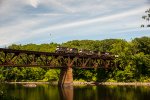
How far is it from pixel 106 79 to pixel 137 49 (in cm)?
1662

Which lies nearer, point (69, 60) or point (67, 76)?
point (67, 76)

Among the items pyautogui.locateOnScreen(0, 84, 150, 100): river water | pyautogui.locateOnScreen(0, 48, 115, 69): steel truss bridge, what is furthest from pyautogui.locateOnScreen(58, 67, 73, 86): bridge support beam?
Answer: pyautogui.locateOnScreen(0, 84, 150, 100): river water

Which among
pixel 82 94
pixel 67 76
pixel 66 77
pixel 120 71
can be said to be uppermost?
pixel 120 71

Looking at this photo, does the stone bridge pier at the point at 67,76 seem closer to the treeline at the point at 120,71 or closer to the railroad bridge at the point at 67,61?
the railroad bridge at the point at 67,61

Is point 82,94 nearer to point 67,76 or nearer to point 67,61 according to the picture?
point 67,76

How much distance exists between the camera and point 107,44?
189 m

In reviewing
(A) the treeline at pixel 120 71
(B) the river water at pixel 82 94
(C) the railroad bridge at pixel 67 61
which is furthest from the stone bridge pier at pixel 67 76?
(B) the river water at pixel 82 94

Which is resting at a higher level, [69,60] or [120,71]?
[69,60]

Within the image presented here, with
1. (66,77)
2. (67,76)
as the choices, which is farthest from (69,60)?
(66,77)

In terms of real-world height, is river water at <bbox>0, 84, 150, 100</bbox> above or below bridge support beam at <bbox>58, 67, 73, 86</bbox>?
below

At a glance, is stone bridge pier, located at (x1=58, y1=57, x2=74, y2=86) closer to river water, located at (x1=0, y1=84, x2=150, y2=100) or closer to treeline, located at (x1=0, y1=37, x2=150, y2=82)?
treeline, located at (x1=0, y1=37, x2=150, y2=82)

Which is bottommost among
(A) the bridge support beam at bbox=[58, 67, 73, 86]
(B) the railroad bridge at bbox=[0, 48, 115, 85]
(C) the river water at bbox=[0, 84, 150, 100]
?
(C) the river water at bbox=[0, 84, 150, 100]

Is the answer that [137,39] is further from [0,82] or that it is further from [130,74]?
[0,82]

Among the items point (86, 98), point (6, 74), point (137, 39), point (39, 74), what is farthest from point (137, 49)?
point (86, 98)
